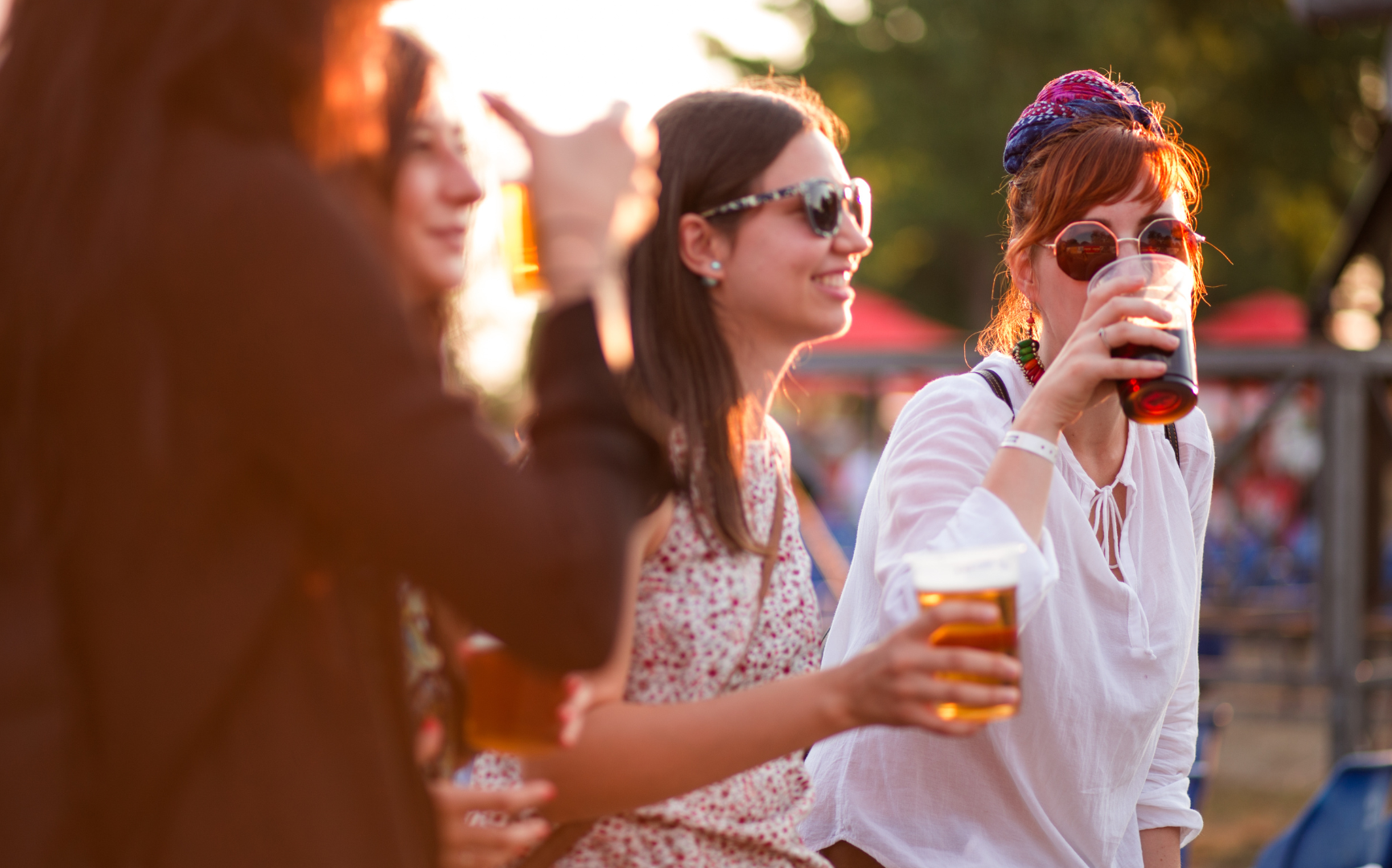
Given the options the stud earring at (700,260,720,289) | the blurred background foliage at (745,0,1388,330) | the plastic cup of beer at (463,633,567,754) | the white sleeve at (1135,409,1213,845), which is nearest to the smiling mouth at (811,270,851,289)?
the stud earring at (700,260,720,289)

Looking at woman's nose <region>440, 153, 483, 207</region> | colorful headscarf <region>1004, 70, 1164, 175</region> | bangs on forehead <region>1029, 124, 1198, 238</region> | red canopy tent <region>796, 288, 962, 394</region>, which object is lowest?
woman's nose <region>440, 153, 483, 207</region>

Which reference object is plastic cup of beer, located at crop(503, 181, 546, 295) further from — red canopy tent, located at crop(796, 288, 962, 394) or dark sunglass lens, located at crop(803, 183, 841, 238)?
red canopy tent, located at crop(796, 288, 962, 394)

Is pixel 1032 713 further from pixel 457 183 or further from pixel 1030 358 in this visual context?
pixel 457 183

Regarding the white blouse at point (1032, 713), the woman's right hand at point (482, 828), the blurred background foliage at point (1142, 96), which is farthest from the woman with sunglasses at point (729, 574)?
the blurred background foliage at point (1142, 96)

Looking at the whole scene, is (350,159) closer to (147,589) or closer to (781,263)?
(147,589)

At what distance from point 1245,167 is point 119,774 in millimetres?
19771

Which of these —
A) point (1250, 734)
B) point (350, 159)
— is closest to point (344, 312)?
point (350, 159)

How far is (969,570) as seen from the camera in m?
1.41

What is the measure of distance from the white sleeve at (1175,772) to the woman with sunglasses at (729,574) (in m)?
0.86

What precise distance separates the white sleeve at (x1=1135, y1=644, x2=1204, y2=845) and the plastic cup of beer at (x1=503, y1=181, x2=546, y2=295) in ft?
5.23

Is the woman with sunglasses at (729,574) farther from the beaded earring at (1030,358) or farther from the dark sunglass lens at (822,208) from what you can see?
the beaded earring at (1030,358)

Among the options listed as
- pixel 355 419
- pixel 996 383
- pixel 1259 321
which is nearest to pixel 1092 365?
pixel 996 383

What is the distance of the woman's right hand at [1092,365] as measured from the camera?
6.17 ft

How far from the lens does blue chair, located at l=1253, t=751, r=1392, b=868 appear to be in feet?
9.95
